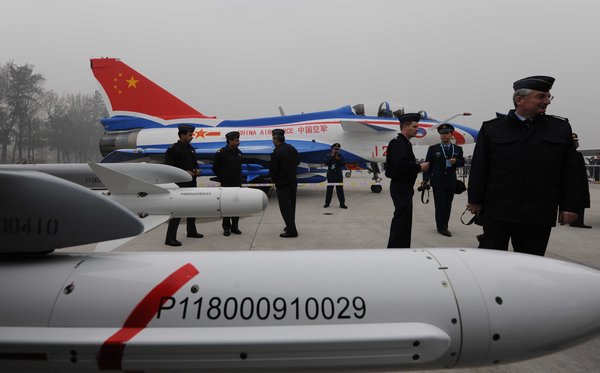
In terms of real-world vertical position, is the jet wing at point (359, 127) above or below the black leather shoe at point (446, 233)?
above

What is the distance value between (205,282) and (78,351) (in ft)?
2.06

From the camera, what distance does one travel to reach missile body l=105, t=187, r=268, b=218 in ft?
12.2

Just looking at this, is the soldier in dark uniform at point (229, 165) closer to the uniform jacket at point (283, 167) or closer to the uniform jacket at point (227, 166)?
the uniform jacket at point (227, 166)

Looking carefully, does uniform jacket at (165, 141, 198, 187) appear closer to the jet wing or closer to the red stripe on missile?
the red stripe on missile

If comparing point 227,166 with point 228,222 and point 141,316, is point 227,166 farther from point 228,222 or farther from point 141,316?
point 141,316

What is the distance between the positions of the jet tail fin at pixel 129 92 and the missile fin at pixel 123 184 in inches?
387

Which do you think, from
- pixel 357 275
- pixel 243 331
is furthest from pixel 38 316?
pixel 357 275

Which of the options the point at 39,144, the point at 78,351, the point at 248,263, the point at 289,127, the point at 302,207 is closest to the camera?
the point at 78,351

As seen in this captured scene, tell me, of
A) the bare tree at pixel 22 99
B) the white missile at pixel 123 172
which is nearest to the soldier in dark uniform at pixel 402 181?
the white missile at pixel 123 172

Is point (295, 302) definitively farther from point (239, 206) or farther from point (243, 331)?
point (239, 206)

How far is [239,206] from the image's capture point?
13.0ft

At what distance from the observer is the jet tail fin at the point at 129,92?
41.1 feet

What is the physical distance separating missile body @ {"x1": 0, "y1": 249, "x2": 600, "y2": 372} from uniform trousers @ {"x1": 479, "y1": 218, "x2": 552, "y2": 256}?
0.63m

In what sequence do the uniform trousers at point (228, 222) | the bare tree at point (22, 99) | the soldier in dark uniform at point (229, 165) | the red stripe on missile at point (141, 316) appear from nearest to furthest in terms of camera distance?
the red stripe on missile at point (141, 316), the soldier in dark uniform at point (229, 165), the uniform trousers at point (228, 222), the bare tree at point (22, 99)
